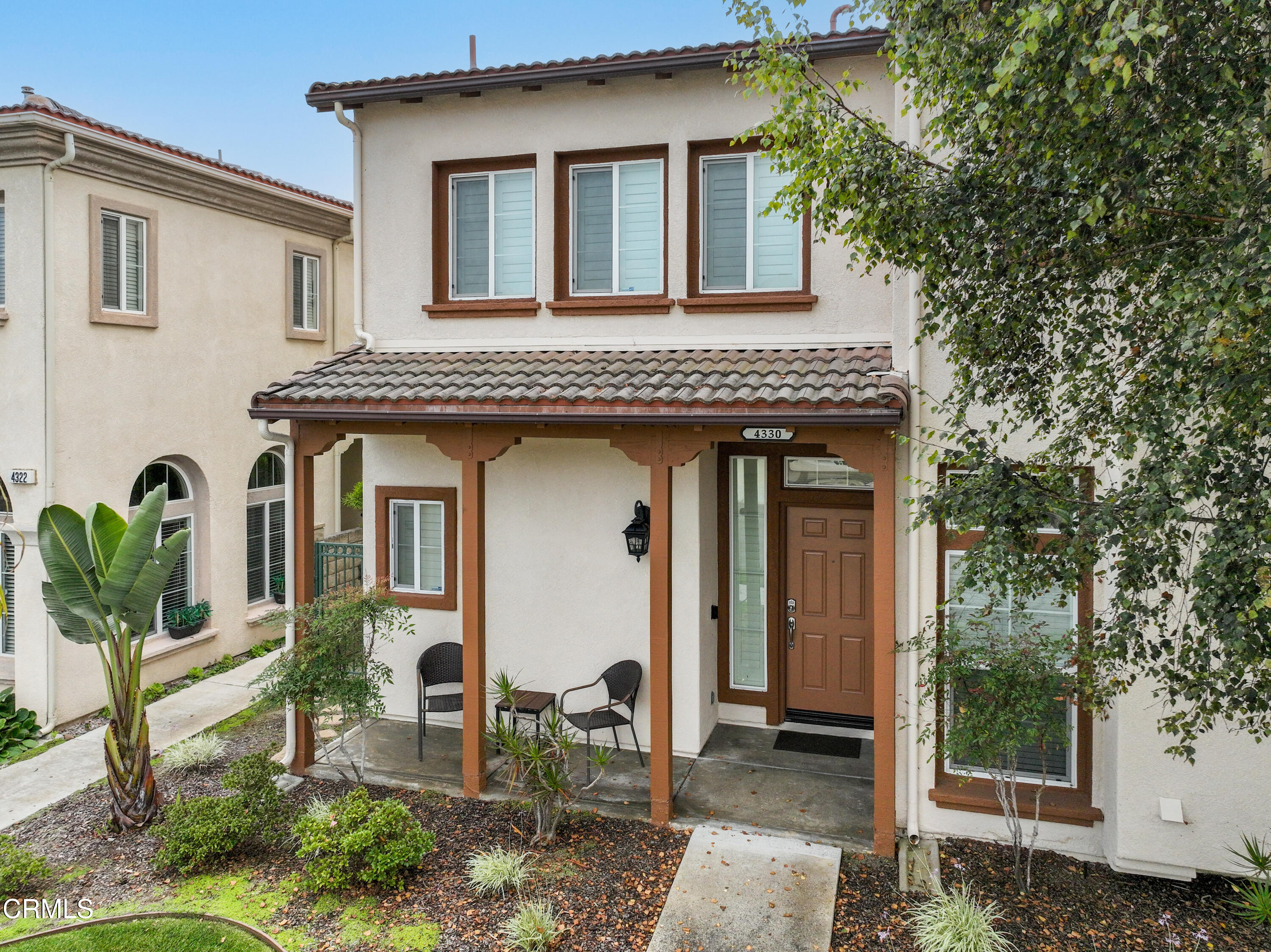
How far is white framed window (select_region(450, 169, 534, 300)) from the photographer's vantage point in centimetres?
990

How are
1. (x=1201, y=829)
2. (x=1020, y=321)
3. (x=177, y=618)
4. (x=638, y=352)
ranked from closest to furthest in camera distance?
(x=1020, y=321)
(x=1201, y=829)
(x=638, y=352)
(x=177, y=618)

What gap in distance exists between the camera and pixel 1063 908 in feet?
20.6

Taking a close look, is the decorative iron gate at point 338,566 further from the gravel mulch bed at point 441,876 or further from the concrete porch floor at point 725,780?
the gravel mulch bed at point 441,876

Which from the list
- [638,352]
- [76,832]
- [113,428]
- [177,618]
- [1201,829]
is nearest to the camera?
[1201,829]

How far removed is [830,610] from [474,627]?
4.02m

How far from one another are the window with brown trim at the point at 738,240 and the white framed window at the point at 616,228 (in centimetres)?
45

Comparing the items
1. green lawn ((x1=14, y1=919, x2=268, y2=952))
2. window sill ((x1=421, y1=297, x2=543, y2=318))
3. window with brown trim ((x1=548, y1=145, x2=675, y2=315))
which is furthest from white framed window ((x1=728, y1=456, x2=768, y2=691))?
green lawn ((x1=14, y1=919, x2=268, y2=952))

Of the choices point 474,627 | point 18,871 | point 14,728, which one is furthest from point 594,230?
point 14,728

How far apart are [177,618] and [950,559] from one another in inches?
422

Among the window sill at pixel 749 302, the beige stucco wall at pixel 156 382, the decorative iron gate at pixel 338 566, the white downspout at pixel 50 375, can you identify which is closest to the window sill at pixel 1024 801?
the window sill at pixel 749 302

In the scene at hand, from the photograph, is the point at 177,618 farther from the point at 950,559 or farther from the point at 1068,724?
the point at 1068,724

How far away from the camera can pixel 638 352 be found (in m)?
9.18

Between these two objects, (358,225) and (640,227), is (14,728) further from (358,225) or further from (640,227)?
(640,227)

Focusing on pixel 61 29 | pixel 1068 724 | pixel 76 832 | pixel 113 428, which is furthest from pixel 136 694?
pixel 61 29
